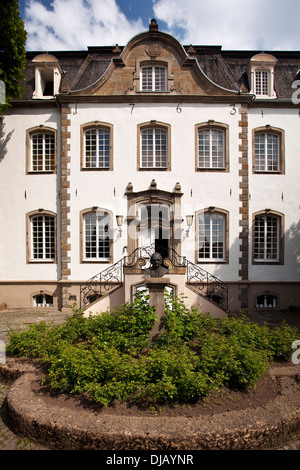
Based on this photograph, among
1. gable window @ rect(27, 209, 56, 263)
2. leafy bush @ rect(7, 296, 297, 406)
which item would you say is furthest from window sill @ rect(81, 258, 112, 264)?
leafy bush @ rect(7, 296, 297, 406)

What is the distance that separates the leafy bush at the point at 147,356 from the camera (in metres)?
4.45

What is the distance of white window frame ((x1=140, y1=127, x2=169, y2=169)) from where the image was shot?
12.7 m

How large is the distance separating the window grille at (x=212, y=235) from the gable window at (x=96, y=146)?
490cm

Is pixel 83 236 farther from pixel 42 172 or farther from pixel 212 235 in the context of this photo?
pixel 212 235

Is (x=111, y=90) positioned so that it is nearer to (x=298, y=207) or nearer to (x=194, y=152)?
(x=194, y=152)

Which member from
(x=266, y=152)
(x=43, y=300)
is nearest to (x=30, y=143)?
(x=43, y=300)

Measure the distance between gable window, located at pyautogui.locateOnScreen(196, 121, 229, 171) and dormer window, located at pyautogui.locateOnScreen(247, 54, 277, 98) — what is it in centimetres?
283

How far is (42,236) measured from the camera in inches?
513

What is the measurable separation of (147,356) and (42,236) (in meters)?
9.08

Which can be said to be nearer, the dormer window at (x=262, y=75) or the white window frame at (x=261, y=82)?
the dormer window at (x=262, y=75)

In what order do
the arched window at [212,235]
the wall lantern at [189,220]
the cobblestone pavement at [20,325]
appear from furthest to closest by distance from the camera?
the arched window at [212,235] < the wall lantern at [189,220] < the cobblestone pavement at [20,325]

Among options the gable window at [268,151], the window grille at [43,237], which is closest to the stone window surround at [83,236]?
the window grille at [43,237]

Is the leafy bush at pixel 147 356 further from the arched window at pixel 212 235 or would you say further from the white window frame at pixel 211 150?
the white window frame at pixel 211 150
